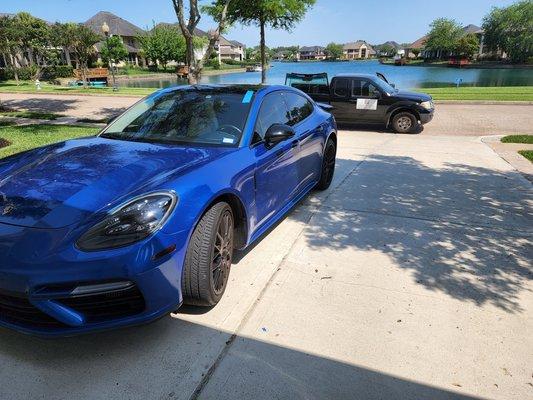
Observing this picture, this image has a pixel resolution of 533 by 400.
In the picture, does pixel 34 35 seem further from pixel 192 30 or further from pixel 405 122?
pixel 405 122

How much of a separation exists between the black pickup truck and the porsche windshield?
7.88 meters

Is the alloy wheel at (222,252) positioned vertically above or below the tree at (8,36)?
below

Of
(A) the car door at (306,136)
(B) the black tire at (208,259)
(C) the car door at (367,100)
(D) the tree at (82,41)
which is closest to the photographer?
(B) the black tire at (208,259)

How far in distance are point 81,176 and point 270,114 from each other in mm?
1918

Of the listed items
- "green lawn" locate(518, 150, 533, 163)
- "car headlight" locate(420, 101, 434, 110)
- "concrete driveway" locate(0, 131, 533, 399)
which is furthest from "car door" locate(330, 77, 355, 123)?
"concrete driveway" locate(0, 131, 533, 399)

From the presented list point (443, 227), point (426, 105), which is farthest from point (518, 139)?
point (443, 227)

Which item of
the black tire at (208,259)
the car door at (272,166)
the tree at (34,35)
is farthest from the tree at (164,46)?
the black tire at (208,259)

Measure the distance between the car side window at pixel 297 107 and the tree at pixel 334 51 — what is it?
180799 mm

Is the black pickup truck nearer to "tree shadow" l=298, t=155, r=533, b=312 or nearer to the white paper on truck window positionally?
the white paper on truck window

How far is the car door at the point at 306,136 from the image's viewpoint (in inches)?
173

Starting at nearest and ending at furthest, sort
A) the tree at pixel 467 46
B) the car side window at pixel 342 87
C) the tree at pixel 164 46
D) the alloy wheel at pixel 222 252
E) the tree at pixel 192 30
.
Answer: the alloy wheel at pixel 222 252
the tree at pixel 192 30
the car side window at pixel 342 87
the tree at pixel 164 46
the tree at pixel 467 46

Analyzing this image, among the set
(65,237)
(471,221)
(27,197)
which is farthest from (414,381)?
(471,221)

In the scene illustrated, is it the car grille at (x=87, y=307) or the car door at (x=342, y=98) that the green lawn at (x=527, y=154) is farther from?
the car grille at (x=87, y=307)

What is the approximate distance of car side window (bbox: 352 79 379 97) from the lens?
1099cm
